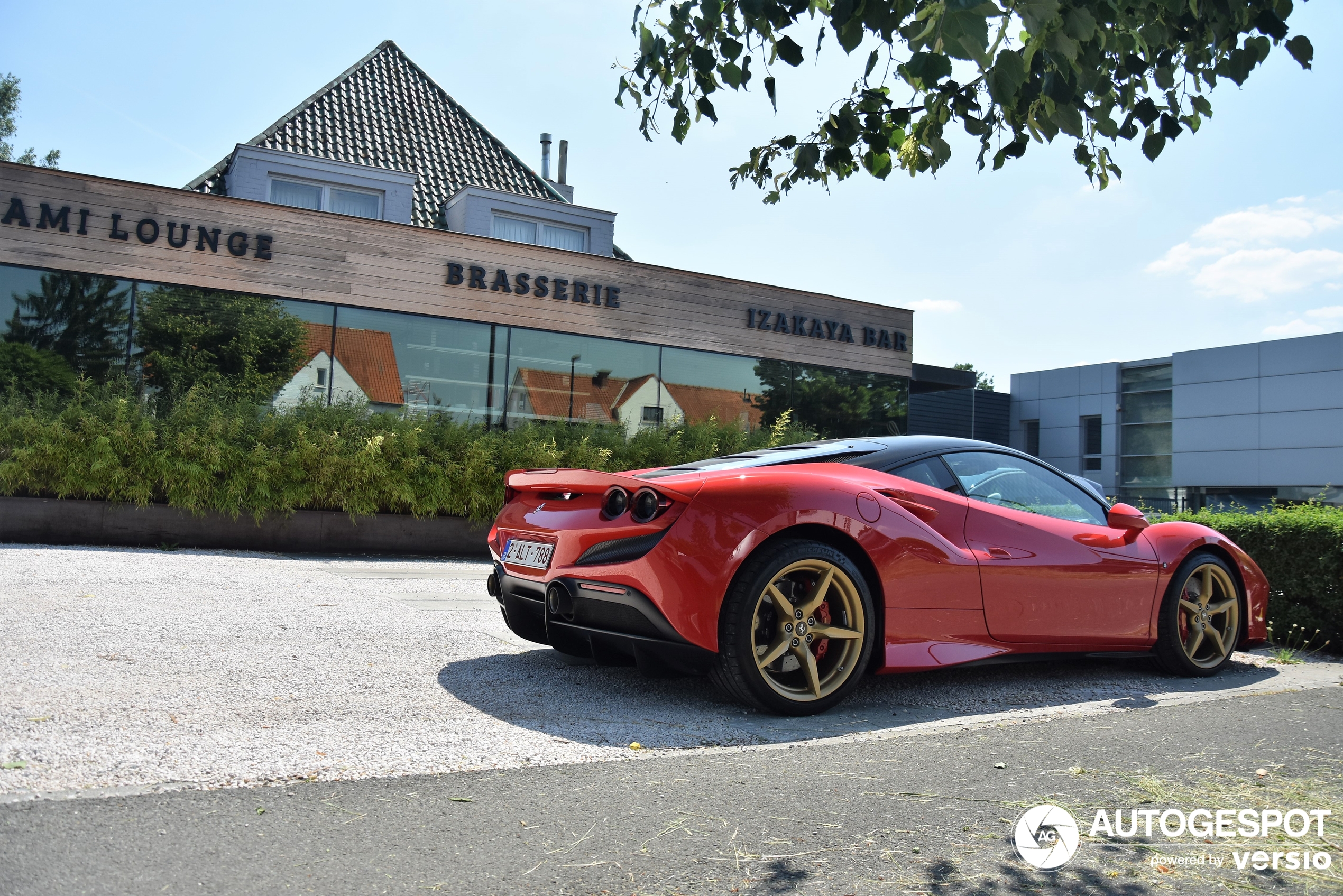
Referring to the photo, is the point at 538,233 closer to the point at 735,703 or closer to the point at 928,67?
the point at 735,703

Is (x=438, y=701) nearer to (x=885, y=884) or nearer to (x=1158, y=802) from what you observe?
(x=885, y=884)

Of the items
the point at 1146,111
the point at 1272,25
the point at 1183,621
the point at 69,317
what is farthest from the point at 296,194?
the point at 1272,25

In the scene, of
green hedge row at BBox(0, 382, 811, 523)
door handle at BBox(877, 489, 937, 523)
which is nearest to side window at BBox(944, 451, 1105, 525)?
door handle at BBox(877, 489, 937, 523)

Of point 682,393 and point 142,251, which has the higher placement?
point 142,251

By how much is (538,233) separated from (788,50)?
15.5m

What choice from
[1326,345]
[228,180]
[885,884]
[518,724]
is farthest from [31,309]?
[1326,345]

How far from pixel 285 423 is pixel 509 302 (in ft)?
15.3

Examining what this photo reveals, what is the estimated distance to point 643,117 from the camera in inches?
189

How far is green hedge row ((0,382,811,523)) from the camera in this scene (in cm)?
966

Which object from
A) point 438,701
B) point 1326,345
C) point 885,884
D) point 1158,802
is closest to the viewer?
point 885,884

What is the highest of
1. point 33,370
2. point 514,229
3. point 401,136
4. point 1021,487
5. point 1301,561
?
point 401,136

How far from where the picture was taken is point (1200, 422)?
93.1 ft

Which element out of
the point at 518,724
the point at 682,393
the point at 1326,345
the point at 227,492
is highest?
the point at 1326,345

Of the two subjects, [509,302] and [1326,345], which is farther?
[1326,345]
